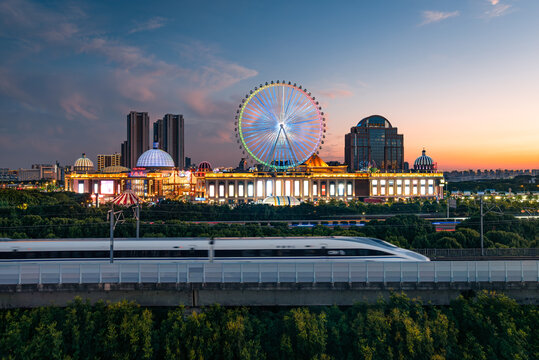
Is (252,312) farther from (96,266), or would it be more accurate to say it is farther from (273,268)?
(96,266)

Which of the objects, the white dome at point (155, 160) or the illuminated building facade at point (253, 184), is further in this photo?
the white dome at point (155, 160)

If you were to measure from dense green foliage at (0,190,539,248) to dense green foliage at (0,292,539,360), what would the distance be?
23.5 m

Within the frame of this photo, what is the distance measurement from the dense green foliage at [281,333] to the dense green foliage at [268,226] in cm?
2347

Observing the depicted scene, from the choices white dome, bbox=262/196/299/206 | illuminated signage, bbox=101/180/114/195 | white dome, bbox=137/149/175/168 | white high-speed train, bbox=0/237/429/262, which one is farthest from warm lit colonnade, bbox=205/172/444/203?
white high-speed train, bbox=0/237/429/262


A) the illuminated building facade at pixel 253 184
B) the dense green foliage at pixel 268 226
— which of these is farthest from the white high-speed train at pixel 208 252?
the illuminated building facade at pixel 253 184

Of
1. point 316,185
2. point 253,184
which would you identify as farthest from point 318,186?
point 253,184

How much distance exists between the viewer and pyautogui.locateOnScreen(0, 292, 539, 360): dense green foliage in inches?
923

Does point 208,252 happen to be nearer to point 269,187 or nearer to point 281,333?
point 281,333

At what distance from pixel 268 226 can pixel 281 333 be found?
39454 mm

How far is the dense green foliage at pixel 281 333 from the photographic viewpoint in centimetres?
2345

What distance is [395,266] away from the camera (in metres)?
29.4

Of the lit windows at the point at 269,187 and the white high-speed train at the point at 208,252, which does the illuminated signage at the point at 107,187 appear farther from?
the white high-speed train at the point at 208,252

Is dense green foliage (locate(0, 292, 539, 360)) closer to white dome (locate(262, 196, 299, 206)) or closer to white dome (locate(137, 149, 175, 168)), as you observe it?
white dome (locate(262, 196, 299, 206))

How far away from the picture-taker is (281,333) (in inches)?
997
